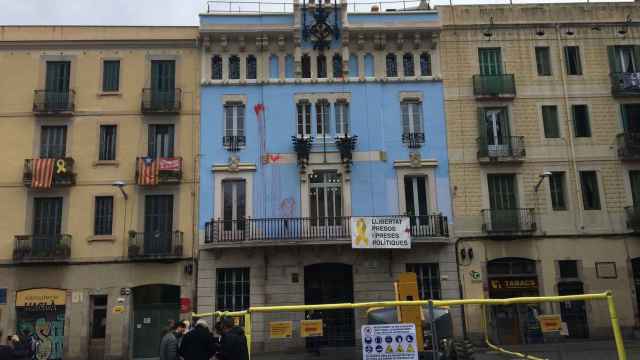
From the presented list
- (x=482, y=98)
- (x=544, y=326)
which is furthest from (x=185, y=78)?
(x=544, y=326)

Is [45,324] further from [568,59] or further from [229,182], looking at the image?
[568,59]

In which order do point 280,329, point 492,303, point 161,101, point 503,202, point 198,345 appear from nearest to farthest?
point 492,303, point 280,329, point 198,345, point 503,202, point 161,101

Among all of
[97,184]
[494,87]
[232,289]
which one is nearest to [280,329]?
[232,289]

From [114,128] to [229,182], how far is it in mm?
5874

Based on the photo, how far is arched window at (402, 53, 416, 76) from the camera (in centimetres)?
2723

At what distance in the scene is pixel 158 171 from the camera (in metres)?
25.5

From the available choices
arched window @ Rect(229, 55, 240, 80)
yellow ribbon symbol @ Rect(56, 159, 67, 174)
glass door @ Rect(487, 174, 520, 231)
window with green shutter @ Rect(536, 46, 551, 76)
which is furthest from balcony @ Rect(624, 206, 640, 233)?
yellow ribbon symbol @ Rect(56, 159, 67, 174)

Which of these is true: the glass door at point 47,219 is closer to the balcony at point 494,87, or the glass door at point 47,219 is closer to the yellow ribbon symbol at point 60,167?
the yellow ribbon symbol at point 60,167

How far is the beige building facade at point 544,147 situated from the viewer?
25188mm

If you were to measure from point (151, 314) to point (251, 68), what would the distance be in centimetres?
1196

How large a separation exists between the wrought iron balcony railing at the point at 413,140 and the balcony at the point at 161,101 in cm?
1036

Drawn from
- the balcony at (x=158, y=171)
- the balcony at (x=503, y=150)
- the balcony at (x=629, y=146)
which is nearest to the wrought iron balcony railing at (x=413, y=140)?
the balcony at (x=503, y=150)

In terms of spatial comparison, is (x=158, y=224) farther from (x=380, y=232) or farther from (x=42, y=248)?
(x=380, y=232)

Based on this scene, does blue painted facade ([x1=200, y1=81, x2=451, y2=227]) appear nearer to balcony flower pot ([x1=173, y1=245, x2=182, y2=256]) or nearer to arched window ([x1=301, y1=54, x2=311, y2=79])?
arched window ([x1=301, y1=54, x2=311, y2=79])
